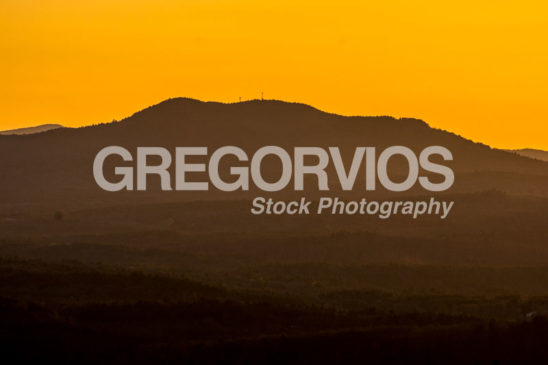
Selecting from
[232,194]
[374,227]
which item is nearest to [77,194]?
[232,194]

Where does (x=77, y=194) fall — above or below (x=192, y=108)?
below

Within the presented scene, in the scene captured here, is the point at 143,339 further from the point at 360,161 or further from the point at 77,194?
the point at 360,161

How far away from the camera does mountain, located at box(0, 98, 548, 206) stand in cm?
14056

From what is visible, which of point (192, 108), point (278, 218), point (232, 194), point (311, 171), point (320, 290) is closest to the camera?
point (320, 290)

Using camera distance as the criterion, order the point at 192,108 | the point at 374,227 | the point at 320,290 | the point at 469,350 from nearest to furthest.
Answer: the point at 469,350 < the point at 320,290 < the point at 374,227 < the point at 192,108

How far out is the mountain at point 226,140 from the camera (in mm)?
140562

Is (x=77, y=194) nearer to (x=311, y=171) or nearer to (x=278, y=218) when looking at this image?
(x=311, y=171)

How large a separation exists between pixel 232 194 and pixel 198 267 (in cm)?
6505

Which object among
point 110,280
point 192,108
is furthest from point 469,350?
point 192,108

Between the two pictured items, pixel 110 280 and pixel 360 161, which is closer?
pixel 110 280

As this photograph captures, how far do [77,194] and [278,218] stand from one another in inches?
1577

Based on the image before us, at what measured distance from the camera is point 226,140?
15512 cm

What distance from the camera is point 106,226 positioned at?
91750 mm

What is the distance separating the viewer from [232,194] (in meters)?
127
